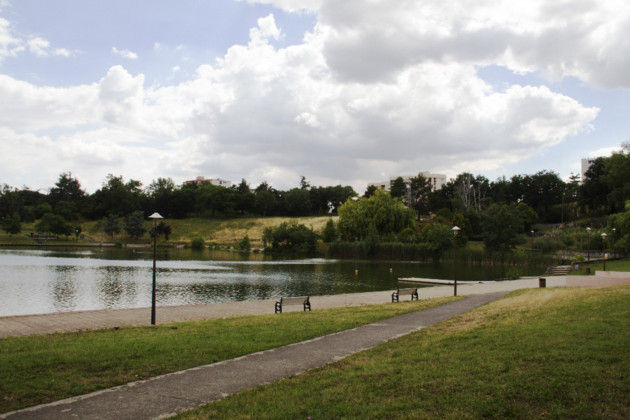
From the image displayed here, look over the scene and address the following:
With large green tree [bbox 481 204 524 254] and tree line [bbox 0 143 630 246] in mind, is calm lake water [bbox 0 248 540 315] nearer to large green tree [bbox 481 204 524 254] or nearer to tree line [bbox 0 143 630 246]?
large green tree [bbox 481 204 524 254]

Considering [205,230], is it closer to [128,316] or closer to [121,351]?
[128,316]

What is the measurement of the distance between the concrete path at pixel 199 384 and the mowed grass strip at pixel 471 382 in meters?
0.52

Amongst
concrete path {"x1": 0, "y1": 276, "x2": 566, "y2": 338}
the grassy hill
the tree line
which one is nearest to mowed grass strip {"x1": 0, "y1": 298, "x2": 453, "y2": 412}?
the grassy hill

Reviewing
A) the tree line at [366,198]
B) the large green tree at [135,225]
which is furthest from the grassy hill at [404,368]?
the large green tree at [135,225]

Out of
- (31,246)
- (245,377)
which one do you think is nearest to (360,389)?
(245,377)

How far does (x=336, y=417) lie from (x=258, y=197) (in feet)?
415

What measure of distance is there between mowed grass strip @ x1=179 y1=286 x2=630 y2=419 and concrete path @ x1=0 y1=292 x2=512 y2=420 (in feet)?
1.72

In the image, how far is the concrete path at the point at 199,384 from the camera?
615cm

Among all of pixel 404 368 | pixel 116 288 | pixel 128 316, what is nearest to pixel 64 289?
pixel 116 288

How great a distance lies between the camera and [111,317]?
661 inches

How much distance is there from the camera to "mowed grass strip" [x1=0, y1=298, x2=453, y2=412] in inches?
285

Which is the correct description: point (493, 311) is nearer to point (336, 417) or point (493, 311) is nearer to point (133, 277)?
point (336, 417)

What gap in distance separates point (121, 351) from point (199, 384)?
311 centimetres

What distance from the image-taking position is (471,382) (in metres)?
6.60
